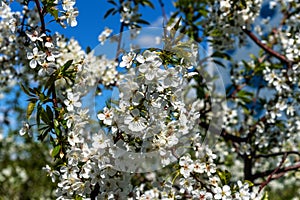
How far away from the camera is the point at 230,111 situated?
3.50 meters

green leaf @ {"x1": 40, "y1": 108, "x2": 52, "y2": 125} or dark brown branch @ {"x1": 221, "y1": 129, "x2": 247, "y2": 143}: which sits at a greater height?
dark brown branch @ {"x1": 221, "y1": 129, "x2": 247, "y2": 143}

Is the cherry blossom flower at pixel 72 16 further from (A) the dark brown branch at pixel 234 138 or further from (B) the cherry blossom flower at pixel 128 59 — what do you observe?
(A) the dark brown branch at pixel 234 138

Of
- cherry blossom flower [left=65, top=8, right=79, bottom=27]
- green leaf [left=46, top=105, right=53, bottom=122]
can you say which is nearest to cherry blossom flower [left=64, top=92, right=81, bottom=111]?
green leaf [left=46, top=105, right=53, bottom=122]

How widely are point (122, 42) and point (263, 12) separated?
1.63m

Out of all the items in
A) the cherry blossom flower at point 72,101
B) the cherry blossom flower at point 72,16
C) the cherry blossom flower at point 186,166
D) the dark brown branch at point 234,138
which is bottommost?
the cherry blossom flower at point 186,166

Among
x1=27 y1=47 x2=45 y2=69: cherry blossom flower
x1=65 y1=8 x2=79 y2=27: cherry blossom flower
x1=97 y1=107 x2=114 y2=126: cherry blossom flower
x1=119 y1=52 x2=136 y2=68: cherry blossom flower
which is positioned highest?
x1=65 y1=8 x2=79 y2=27: cherry blossom flower

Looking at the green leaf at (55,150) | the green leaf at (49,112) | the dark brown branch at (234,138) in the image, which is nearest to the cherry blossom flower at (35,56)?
the green leaf at (49,112)

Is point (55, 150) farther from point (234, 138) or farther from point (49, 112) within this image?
point (234, 138)

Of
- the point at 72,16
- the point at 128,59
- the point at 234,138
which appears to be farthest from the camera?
the point at 234,138

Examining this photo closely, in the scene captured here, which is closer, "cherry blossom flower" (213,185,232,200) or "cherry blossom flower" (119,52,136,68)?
"cherry blossom flower" (119,52,136,68)

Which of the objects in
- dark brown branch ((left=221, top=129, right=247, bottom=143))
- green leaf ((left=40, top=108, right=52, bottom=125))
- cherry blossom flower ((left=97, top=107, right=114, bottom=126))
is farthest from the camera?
dark brown branch ((left=221, top=129, right=247, bottom=143))

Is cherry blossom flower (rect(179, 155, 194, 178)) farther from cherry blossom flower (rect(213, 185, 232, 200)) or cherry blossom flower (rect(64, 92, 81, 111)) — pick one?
cherry blossom flower (rect(64, 92, 81, 111))

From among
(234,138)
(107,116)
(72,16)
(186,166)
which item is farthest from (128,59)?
(234,138)

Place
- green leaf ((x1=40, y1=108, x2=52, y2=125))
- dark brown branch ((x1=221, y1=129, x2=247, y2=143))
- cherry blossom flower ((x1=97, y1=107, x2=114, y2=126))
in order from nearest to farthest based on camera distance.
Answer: cherry blossom flower ((x1=97, y1=107, x2=114, y2=126)) < green leaf ((x1=40, y1=108, x2=52, y2=125)) < dark brown branch ((x1=221, y1=129, x2=247, y2=143))
